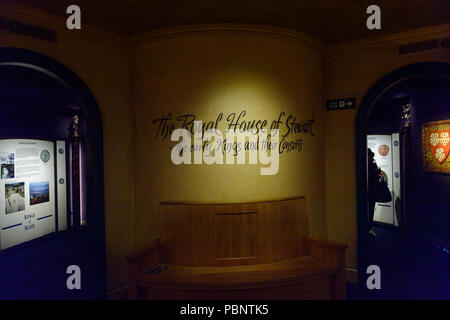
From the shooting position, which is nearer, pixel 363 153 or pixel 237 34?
pixel 237 34

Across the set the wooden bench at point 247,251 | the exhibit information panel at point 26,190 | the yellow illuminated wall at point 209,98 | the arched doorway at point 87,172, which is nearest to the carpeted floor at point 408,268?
the wooden bench at point 247,251

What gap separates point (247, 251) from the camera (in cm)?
318

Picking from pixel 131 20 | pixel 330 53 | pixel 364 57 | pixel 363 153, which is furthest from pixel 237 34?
pixel 363 153

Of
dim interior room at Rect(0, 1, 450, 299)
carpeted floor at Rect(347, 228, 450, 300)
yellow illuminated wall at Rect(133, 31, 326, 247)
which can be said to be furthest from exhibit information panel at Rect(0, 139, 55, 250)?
carpeted floor at Rect(347, 228, 450, 300)

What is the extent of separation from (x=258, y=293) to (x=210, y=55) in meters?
2.70

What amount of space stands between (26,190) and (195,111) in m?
4.14

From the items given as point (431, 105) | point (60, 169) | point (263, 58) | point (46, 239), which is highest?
point (263, 58)

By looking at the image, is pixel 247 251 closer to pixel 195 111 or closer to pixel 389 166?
pixel 195 111

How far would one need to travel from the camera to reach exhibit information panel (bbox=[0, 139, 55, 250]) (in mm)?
4777

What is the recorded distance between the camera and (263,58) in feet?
10.8

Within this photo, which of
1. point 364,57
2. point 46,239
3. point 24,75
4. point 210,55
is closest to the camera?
point 210,55

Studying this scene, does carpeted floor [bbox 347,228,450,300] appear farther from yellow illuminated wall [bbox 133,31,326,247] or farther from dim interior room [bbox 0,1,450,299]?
yellow illuminated wall [bbox 133,31,326,247]

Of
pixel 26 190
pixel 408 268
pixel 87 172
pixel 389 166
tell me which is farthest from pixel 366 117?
pixel 26 190

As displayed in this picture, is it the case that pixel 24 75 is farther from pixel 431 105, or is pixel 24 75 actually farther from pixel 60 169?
pixel 431 105
